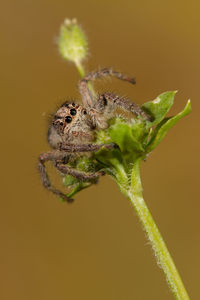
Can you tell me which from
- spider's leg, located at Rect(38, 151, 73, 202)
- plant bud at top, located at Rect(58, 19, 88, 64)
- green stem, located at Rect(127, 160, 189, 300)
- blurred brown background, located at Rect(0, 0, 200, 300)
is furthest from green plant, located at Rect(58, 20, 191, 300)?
blurred brown background, located at Rect(0, 0, 200, 300)

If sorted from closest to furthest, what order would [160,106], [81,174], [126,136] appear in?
[126,136]
[160,106]
[81,174]

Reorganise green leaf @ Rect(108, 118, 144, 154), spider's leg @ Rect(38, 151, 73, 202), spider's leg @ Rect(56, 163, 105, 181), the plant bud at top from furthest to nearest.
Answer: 1. the plant bud at top
2. spider's leg @ Rect(38, 151, 73, 202)
3. spider's leg @ Rect(56, 163, 105, 181)
4. green leaf @ Rect(108, 118, 144, 154)

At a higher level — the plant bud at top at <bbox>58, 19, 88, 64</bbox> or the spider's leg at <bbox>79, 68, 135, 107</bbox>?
the plant bud at top at <bbox>58, 19, 88, 64</bbox>

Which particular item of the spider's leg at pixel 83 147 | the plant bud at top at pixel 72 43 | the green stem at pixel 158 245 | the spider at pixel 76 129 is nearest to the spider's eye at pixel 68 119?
the spider at pixel 76 129

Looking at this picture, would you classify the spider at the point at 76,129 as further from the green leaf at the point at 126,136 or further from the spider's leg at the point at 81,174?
the green leaf at the point at 126,136

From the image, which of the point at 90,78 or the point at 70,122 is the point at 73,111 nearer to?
the point at 70,122

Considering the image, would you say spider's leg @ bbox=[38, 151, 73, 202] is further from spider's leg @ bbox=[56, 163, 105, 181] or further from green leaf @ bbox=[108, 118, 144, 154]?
green leaf @ bbox=[108, 118, 144, 154]

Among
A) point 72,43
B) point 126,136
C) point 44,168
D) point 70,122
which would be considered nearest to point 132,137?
point 126,136
